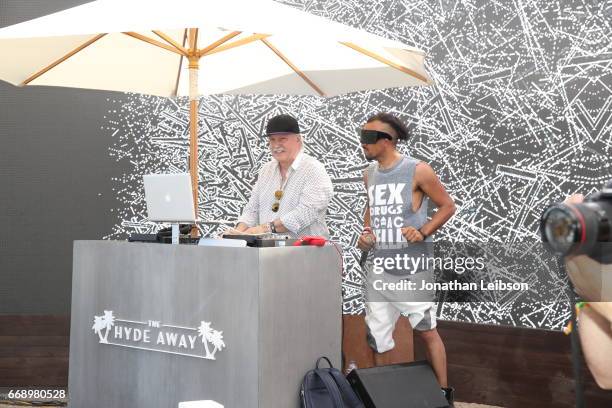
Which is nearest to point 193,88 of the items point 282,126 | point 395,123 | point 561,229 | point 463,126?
point 282,126

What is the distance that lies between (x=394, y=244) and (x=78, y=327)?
168 cm

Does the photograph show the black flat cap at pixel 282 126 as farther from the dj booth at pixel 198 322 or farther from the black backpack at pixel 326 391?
the black backpack at pixel 326 391

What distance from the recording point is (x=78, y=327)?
3389mm

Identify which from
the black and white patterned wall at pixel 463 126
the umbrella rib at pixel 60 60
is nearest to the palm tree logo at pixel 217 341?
the umbrella rib at pixel 60 60

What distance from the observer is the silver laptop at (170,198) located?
122 inches

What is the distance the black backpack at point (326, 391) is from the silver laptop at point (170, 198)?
2.66 feet

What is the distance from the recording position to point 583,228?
142cm

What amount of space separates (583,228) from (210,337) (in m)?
1.82

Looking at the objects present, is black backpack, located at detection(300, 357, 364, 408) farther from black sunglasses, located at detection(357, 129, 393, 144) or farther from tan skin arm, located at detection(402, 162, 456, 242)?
black sunglasses, located at detection(357, 129, 393, 144)


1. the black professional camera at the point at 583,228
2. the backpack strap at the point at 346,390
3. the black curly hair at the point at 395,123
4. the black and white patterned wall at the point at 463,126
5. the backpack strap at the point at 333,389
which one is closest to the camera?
the black professional camera at the point at 583,228

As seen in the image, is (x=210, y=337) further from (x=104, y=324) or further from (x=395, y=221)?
(x=395, y=221)

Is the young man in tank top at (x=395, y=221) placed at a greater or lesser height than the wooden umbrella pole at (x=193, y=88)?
lesser

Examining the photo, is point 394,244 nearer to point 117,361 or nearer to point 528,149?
point 528,149

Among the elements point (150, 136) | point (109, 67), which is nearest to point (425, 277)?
point (109, 67)
